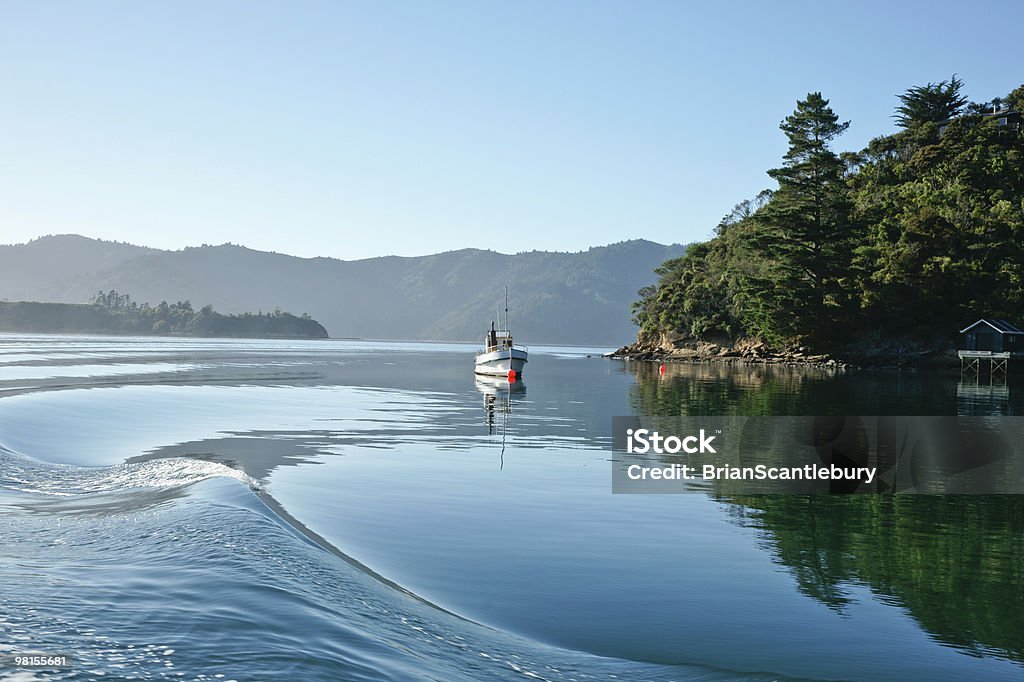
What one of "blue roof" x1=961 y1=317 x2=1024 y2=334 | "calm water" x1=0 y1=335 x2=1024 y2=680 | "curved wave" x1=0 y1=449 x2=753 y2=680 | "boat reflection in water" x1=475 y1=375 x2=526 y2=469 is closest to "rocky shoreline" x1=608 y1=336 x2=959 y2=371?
"blue roof" x1=961 y1=317 x2=1024 y2=334

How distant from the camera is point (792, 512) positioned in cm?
1434

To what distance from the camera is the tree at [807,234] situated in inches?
3317

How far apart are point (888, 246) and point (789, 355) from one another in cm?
1829

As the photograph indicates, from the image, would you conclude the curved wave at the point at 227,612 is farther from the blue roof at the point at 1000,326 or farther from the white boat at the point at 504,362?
the blue roof at the point at 1000,326

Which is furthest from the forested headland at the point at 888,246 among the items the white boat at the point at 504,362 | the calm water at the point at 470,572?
the calm water at the point at 470,572

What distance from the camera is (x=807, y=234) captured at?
85.0 metres

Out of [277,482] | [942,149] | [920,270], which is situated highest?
[942,149]

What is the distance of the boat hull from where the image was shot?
6394 cm

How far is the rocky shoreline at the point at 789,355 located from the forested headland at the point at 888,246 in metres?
0.31

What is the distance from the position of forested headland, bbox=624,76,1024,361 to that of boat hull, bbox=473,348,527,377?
34636 mm

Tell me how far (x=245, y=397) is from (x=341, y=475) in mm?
25739

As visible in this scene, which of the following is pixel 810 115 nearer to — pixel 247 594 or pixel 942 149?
pixel 942 149

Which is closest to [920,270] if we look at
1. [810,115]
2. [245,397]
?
[810,115]

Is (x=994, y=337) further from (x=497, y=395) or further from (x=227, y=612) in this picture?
(x=227, y=612)
